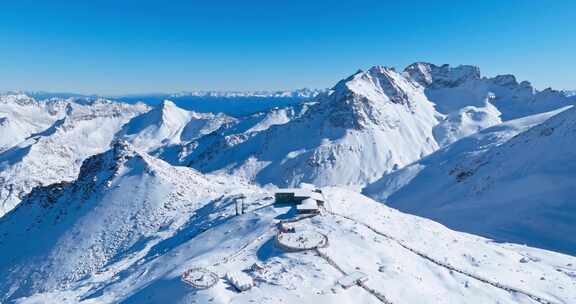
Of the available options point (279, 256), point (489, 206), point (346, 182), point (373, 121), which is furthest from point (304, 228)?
point (373, 121)

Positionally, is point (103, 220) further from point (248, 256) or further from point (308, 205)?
point (248, 256)

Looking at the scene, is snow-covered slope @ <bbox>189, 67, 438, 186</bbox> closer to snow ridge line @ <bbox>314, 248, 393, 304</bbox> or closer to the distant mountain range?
the distant mountain range

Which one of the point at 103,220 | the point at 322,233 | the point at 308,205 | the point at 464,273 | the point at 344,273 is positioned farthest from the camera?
the point at 103,220

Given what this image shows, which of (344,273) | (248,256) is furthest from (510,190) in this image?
(248,256)

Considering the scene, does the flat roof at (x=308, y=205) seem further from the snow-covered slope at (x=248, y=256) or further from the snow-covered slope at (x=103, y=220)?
the snow-covered slope at (x=103, y=220)

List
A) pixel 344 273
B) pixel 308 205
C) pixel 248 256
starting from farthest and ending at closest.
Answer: pixel 308 205
pixel 248 256
pixel 344 273

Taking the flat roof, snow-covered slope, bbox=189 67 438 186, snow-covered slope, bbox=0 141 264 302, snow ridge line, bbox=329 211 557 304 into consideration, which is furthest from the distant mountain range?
snow-covered slope, bbox=189 67 438 186

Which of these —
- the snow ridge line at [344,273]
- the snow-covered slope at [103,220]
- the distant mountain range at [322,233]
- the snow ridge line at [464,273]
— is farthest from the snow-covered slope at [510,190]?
the snow-covered slope at [103,220]
